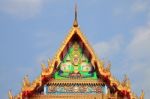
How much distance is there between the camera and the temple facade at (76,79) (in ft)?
74.7

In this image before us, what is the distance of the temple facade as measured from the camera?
22.8 m

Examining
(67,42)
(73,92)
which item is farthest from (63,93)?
(67,42)

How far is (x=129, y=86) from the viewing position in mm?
22844

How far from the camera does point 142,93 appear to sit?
75.0ft

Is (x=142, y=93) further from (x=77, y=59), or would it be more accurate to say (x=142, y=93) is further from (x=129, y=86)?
(x=77, y=59)

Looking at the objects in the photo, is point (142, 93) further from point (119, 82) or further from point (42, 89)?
point (42, 89)

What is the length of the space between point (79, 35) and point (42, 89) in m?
2.24

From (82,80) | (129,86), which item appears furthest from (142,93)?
(82,80)

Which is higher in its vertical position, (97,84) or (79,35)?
(79,35)

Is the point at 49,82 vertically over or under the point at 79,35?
under

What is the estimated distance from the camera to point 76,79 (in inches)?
908

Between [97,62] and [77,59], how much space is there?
30.9 inches

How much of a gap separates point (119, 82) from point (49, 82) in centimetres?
237

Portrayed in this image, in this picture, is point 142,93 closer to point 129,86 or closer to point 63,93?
point 129,86
